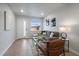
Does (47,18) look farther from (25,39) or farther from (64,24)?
(25,39)

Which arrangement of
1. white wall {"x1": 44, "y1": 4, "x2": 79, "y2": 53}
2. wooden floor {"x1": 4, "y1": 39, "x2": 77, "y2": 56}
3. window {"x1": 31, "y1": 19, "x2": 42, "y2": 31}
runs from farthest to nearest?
window {"x1": 31, "y1": 19, "x2": 42, "y2": 31} → white wall {"x1": 44, "y1": 4, "x2": 79, "y2": 53} → wooden floor {"x1": 4, "y1": 39, "x2": 77, "y2": 56}

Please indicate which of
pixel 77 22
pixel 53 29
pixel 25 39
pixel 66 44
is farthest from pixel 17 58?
pixel 25 39

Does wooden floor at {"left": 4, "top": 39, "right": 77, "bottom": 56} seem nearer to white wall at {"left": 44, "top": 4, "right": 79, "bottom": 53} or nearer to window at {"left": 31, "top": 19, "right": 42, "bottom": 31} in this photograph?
white wall at {"left": 44, "top": 4, "right": 79, "bottom": 53}

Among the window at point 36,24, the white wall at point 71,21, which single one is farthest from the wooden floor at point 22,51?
the window at point 36,24

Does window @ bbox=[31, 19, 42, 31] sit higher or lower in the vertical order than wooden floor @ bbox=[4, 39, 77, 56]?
higher

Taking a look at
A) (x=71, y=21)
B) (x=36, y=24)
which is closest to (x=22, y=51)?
(x=36, y=24)

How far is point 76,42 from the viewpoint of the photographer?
10.7 feet

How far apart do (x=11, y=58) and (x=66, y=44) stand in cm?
173

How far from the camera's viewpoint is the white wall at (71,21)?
3.24 metres

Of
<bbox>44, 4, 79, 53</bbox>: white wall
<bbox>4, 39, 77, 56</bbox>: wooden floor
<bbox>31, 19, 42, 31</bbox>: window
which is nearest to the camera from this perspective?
<bbox>4, 39, 77, 56</bbox>: wooden floor

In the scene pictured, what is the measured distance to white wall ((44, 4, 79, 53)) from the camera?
3242 millimetres

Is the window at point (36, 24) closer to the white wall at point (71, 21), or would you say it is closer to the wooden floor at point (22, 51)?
the white wall at point (71, 21)

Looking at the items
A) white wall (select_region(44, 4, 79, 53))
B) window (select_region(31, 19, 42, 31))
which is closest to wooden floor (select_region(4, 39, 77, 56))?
white wall (select_region(44, 4, 79, 53))

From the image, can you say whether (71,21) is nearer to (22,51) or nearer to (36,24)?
(36,24)
